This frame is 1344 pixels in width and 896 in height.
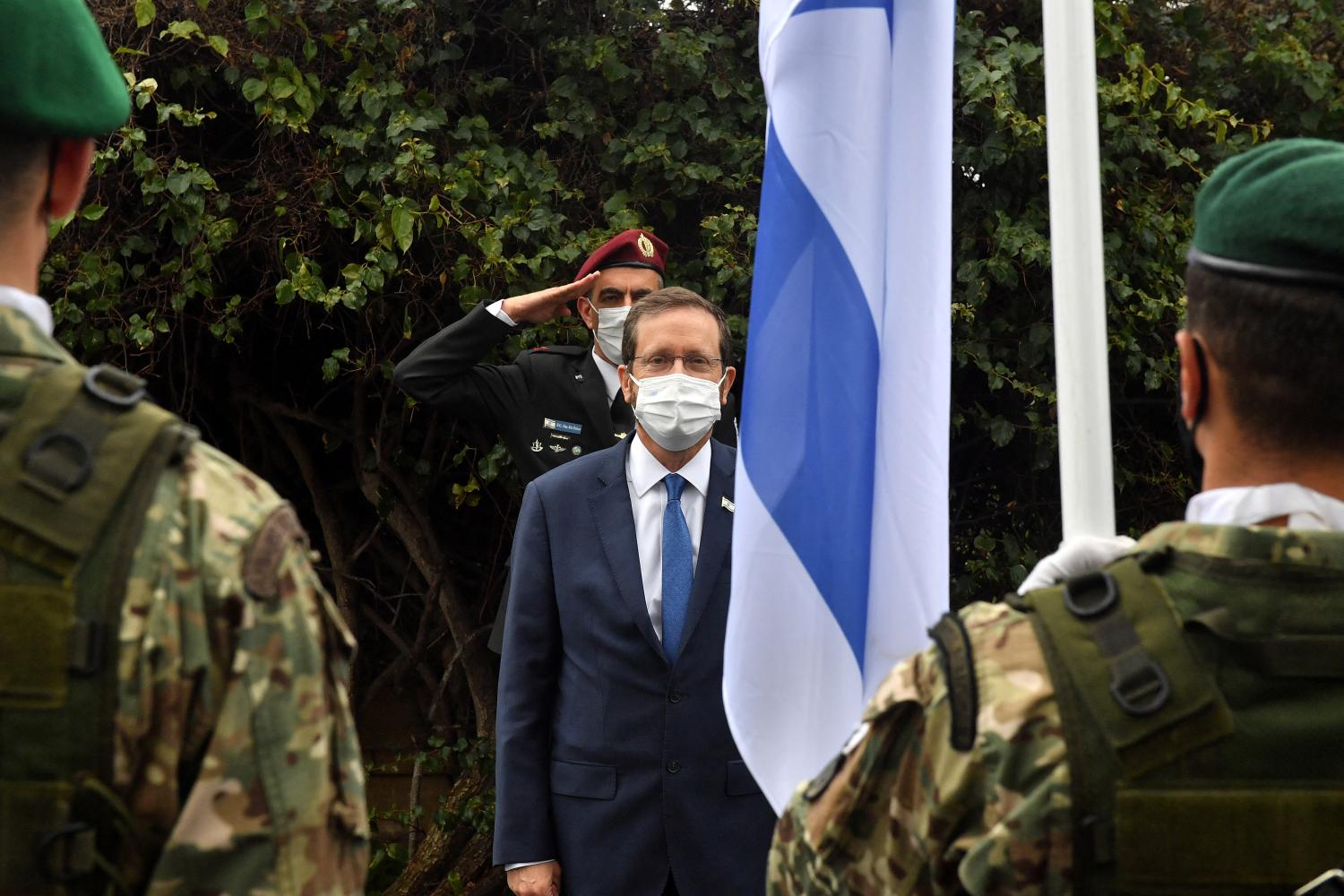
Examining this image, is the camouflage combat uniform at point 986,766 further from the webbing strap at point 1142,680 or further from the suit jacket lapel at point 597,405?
the suit jacket lapel at point 597,405

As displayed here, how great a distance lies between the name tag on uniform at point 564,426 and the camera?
13.5 ft

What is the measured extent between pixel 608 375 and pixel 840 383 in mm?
1620

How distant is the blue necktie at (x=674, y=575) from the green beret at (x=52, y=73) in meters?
1.88

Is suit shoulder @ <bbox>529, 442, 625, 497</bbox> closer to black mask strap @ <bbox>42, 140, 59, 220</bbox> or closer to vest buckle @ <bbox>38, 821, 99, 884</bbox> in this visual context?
black mask strap @ <bbox>42, 140, 59, 220</bbox>

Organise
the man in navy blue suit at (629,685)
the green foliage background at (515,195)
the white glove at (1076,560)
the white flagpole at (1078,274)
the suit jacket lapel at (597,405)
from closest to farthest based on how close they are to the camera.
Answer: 1. the white glove at (1076,560)
2. the white flagpole at (1078,274)
3. the man in navy blue suit at (629,685)
4. the suit jacket lapel at (597,405)
5. the green foliage background at (515,195)

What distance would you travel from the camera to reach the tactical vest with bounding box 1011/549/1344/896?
1295 millimetres

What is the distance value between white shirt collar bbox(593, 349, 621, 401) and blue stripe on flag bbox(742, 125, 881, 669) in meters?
1.44

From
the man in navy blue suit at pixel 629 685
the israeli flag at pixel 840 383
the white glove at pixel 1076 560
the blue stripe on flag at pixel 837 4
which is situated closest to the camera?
the white glove at pixel 1076 560

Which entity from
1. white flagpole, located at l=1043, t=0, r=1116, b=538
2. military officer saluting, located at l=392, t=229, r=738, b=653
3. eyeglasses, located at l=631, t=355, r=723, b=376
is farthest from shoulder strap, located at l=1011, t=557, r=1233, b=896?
military officer saluting, located at l=392, t=229, r=738, b=653

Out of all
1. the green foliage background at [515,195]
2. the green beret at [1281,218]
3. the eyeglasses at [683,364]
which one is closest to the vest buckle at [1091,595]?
the green beret at [1281,218]


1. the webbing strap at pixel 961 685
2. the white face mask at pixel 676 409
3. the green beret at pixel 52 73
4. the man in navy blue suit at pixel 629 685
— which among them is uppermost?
the green beret at pixel 52 73

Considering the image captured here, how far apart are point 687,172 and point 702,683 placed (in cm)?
228

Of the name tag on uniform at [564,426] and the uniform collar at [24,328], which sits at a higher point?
the uniform collar at [24,328]

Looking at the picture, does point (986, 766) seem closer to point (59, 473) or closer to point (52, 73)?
point (59, 473)
